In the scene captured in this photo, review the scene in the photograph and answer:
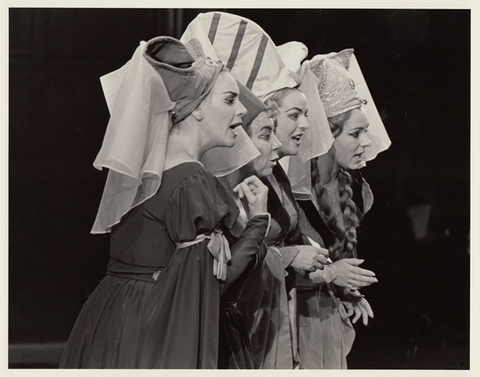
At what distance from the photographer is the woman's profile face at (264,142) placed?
9.64ft

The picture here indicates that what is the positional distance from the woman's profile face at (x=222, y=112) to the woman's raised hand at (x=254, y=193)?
155 millimetres

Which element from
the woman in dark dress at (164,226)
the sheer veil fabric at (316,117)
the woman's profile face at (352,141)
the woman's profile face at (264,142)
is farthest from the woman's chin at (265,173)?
the woman's profile face at (352,141)

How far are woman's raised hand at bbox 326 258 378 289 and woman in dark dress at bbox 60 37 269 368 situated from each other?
0.47m

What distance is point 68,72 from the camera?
2879 mm

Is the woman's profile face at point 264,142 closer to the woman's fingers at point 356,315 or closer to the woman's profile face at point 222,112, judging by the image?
the woman's profile face at point 222,112

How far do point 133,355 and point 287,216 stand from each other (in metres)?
0.74

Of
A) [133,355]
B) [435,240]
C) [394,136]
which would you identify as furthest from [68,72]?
[435,240]

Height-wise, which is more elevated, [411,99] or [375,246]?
[411,99]

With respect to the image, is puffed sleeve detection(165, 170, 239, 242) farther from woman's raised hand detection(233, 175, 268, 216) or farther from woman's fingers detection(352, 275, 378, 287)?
woman's fingers detection(352, 275, 378, 287)

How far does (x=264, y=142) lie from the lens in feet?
9.70

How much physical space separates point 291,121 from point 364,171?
36cm

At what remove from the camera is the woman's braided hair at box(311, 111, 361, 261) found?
3.14m

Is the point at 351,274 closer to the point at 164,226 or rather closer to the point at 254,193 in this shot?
the point at 254,193

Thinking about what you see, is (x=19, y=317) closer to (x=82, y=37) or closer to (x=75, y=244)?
(x=75, y=244)
